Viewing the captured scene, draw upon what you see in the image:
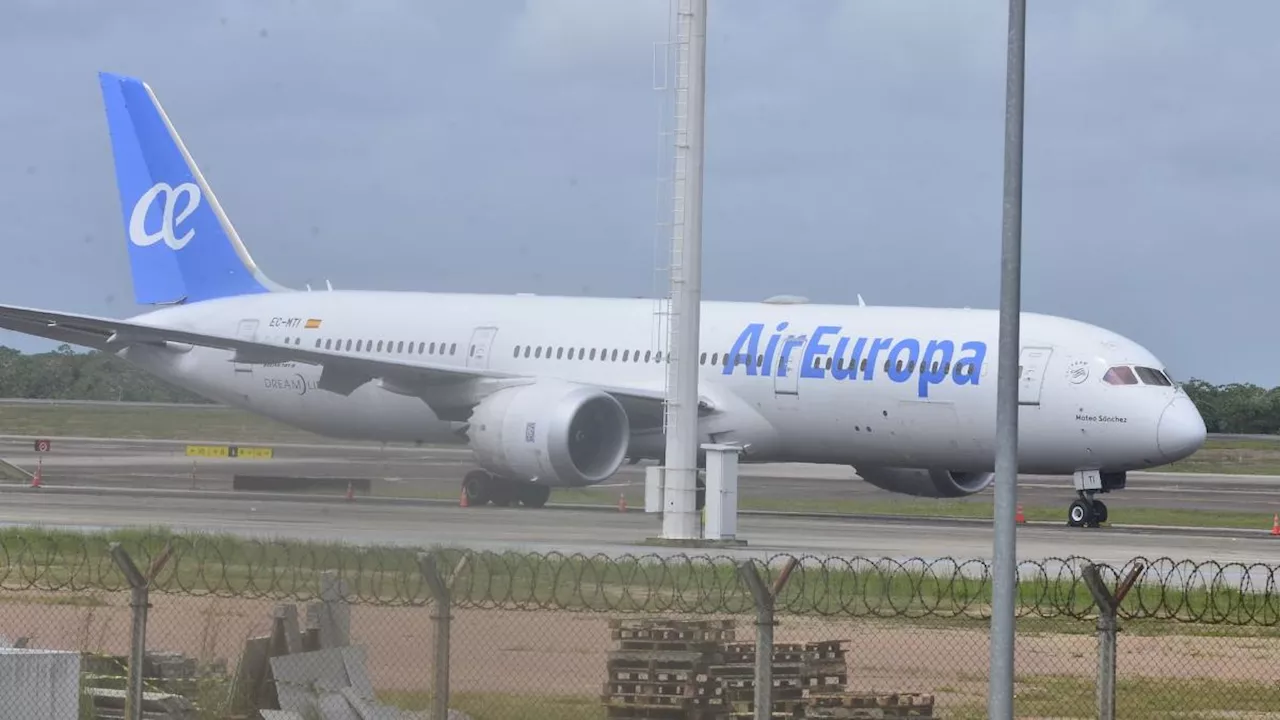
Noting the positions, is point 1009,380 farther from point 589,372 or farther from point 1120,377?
point 589,372

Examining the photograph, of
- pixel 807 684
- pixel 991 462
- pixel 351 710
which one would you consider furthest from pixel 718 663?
pixel 991 462

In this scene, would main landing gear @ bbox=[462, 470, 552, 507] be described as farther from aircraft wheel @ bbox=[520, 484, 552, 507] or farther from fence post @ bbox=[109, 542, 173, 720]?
fence post @ bbox=[109, 542, 173, 720]

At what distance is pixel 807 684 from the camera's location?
16688 mm

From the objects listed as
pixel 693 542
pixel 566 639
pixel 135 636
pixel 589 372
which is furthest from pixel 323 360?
pixel 135 636

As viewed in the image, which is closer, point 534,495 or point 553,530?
point 553,530

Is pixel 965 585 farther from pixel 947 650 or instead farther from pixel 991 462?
pixel 991 462

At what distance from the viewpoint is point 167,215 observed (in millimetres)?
43281

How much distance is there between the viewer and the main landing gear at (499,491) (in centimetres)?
3834

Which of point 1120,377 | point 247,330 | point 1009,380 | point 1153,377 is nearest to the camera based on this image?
point 1009,380

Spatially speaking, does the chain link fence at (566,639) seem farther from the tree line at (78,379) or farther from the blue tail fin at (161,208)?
the blue tail fin at (161,208)

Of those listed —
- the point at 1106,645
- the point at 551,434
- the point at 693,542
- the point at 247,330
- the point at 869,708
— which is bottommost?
the point at 869,708

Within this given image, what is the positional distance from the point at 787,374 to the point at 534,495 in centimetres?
536

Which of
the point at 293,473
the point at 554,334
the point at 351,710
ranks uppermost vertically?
the point at 554,334

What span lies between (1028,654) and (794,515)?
70.2 feet
